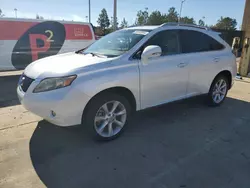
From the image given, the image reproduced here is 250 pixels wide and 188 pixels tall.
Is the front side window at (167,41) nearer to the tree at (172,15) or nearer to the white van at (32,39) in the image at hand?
the white van at (32,39)

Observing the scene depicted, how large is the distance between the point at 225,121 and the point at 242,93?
263 cm

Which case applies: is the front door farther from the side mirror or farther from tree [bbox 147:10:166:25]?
tree [bbox 147:10:166:25]

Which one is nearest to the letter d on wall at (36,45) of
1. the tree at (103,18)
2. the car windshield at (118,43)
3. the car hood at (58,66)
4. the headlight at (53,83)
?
the car windshield at (118,43)

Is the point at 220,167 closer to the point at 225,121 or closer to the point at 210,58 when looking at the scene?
the point at 225,121

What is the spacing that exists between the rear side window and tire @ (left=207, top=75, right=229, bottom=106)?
706 millimetres

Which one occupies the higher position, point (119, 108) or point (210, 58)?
point (210, 58)

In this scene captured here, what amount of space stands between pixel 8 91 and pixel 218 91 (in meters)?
5.35

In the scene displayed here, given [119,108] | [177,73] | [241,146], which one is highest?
[177,73]

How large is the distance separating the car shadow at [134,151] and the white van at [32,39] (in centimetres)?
435

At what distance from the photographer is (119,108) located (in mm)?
3617

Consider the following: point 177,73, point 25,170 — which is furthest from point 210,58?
point 25,170

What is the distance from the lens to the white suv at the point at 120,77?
3.06 meters

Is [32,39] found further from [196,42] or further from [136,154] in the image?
[136,154]

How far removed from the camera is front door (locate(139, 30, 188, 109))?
12.3ft
